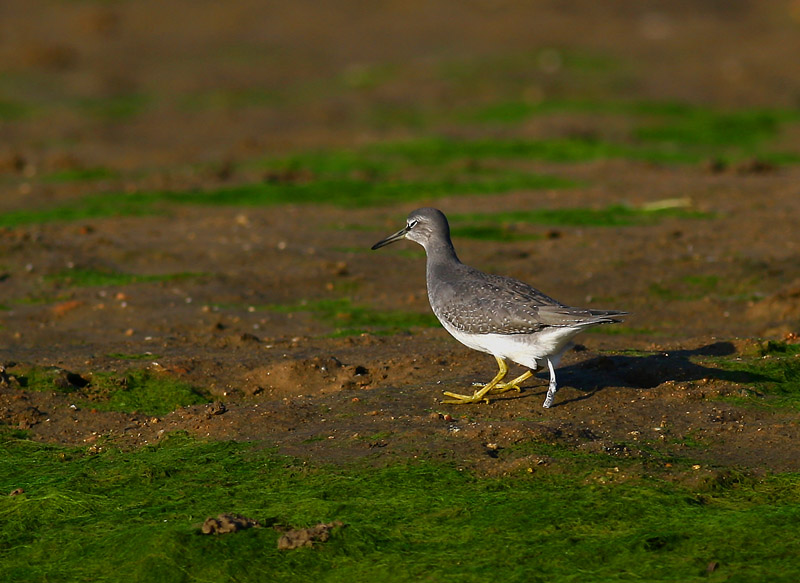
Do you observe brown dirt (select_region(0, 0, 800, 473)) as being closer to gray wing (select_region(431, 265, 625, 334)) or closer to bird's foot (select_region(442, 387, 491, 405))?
bird's foot (select_region(442, 387, 491, 405))

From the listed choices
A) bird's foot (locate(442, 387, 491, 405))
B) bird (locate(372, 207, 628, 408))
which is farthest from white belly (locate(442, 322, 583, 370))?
bird's foot (locate(442, 387, 491, 405))

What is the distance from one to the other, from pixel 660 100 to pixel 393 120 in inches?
234

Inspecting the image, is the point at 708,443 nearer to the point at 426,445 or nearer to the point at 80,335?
the point at 426,445

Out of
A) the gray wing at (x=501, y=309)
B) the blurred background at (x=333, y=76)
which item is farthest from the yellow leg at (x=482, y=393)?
the blurred background at (x=333, y=76)

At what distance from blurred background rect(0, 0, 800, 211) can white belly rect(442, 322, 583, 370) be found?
36.4 ft

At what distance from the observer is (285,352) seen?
10391 mm

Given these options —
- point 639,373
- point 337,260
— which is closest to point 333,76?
point 337,260

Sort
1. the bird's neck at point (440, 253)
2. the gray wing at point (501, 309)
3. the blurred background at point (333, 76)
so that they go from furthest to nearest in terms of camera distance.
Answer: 1. the blurred background at point (333, 76)
2. the bird's neck at point (440, 253)
3. the gray wing at point (501, 309)

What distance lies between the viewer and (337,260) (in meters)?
14.0

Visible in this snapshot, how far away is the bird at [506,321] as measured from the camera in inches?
328

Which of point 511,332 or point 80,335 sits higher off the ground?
point 511,332

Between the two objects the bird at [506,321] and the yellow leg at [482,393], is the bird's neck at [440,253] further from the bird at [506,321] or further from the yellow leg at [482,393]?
the yellow leg at [482,393]

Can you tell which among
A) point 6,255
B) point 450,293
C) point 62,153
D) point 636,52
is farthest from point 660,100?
point 450,293

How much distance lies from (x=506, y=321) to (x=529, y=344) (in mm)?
239
